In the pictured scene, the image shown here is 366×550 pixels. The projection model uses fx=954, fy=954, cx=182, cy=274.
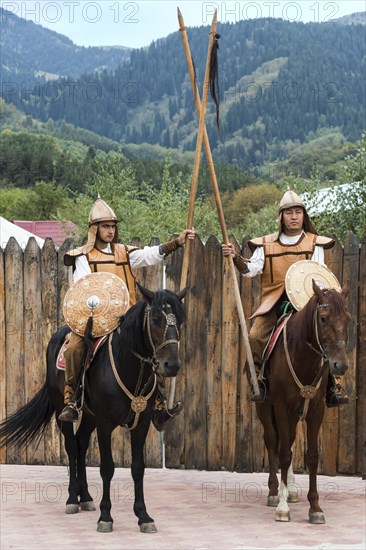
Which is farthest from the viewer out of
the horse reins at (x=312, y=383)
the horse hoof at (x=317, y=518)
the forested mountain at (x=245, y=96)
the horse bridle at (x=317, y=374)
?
the forested mountain at (x=245, y=96)

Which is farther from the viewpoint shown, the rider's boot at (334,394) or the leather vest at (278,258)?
the leather vest at (278,258)

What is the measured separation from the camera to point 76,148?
→ 105312 millimetres

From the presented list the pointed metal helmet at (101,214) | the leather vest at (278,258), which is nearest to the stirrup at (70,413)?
the pointed metal helmet at (101,214)

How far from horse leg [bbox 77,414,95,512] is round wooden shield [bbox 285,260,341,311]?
201cm

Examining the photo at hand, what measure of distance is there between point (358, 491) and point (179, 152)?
442ft

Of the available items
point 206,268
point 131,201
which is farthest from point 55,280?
point 131,201

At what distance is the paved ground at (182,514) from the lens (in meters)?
6.68

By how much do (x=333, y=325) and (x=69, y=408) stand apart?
213 cm

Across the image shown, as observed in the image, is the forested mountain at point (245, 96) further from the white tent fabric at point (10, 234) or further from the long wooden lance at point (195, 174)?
the long wooden lance at point (195, 174)

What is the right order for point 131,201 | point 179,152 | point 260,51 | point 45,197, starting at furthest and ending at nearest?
point 260,51
point 179,152
point 45,197
point 131,201

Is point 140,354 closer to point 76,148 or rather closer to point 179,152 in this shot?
point 76,148

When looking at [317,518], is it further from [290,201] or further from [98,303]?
[290,201]

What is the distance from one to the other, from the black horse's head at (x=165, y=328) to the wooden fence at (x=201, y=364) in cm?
255

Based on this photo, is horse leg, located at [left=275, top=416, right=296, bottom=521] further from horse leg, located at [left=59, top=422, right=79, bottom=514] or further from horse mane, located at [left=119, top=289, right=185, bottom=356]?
horse leg, located at [left=59, top=422, right=79, bottom=514]
